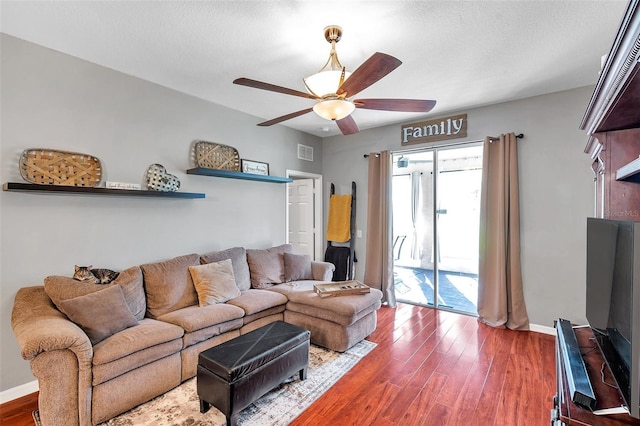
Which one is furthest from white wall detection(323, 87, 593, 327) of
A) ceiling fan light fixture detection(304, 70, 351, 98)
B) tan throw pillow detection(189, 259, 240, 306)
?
tan throw pillow detection(189, 259, 240, 306)

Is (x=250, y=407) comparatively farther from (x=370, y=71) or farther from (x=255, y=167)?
(x=255, y=167)

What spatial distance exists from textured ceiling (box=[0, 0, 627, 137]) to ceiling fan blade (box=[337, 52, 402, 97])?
0.53 meters

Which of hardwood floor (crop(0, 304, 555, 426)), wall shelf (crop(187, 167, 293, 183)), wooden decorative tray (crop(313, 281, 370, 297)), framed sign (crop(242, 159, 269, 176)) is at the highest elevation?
framed sign (crop(242, 159, 269, 176))

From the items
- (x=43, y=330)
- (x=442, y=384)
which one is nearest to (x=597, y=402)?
(x=442, y=384)

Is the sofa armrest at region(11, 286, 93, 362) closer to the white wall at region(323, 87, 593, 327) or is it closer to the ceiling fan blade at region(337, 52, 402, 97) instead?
the ceiling fan blade at region(337, 52, 402, 97)

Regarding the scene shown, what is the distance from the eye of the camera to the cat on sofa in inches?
100

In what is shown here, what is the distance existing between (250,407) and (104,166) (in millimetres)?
2602

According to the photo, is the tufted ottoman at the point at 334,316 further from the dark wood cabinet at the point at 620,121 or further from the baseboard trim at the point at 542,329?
the dark wood cabinet at the point at 620,121

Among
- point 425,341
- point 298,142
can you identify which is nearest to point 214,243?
point 298,142

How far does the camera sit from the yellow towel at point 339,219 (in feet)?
16.7

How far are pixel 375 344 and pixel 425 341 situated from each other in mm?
591

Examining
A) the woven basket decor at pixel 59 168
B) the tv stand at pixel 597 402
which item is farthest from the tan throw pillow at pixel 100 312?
the tv stand at pixel 597 402

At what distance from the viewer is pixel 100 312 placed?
2221 millimetres

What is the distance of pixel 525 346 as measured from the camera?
124 inches
